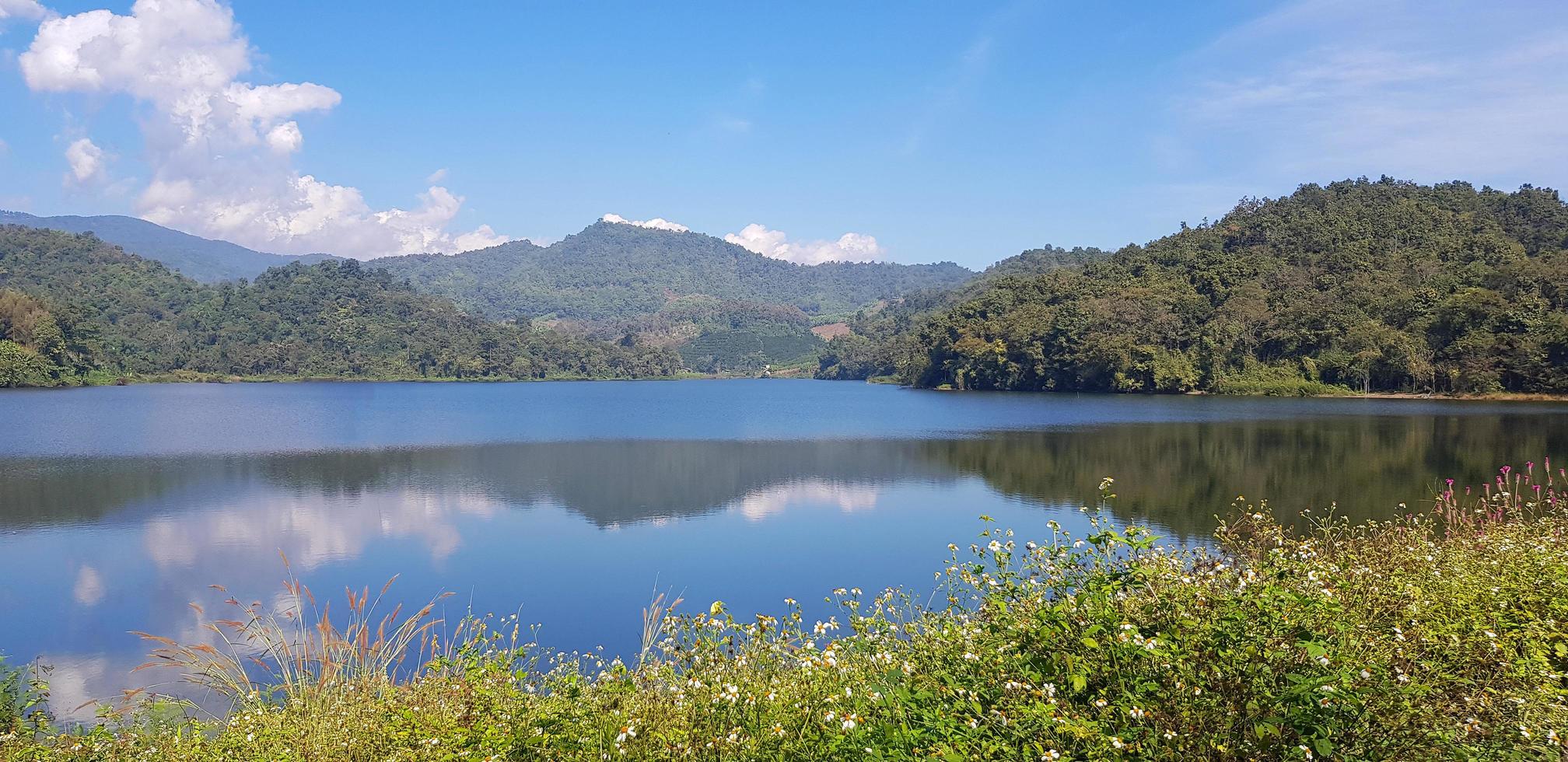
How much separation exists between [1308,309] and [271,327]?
393 ft

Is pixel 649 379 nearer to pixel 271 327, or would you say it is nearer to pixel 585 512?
pixel 271 327

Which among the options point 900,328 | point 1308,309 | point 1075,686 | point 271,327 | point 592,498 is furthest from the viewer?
point 900,328

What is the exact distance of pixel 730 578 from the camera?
1319 cm

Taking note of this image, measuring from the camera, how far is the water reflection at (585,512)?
40.5 ft

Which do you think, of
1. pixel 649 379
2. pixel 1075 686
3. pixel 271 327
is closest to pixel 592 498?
pixel 1075 686

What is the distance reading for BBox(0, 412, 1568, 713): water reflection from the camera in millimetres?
12359

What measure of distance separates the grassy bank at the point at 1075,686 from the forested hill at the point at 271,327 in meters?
102

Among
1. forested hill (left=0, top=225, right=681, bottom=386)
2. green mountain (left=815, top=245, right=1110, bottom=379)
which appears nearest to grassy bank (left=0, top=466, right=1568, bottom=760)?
green mountain (left=815, top=245, right=1110, bottom=379)

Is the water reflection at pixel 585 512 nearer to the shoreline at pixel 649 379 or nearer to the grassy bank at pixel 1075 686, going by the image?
the grassy bank at pixel 1075 686

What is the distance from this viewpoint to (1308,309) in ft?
203

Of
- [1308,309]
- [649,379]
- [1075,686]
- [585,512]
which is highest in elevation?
[1308,309]

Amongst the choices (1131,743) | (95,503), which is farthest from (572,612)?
(95,503)

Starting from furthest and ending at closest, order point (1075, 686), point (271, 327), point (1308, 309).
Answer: point (271, 327)
point (1308, 309)
point (1075, 686)

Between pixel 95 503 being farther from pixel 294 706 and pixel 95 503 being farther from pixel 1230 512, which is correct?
pixel 1230 512
